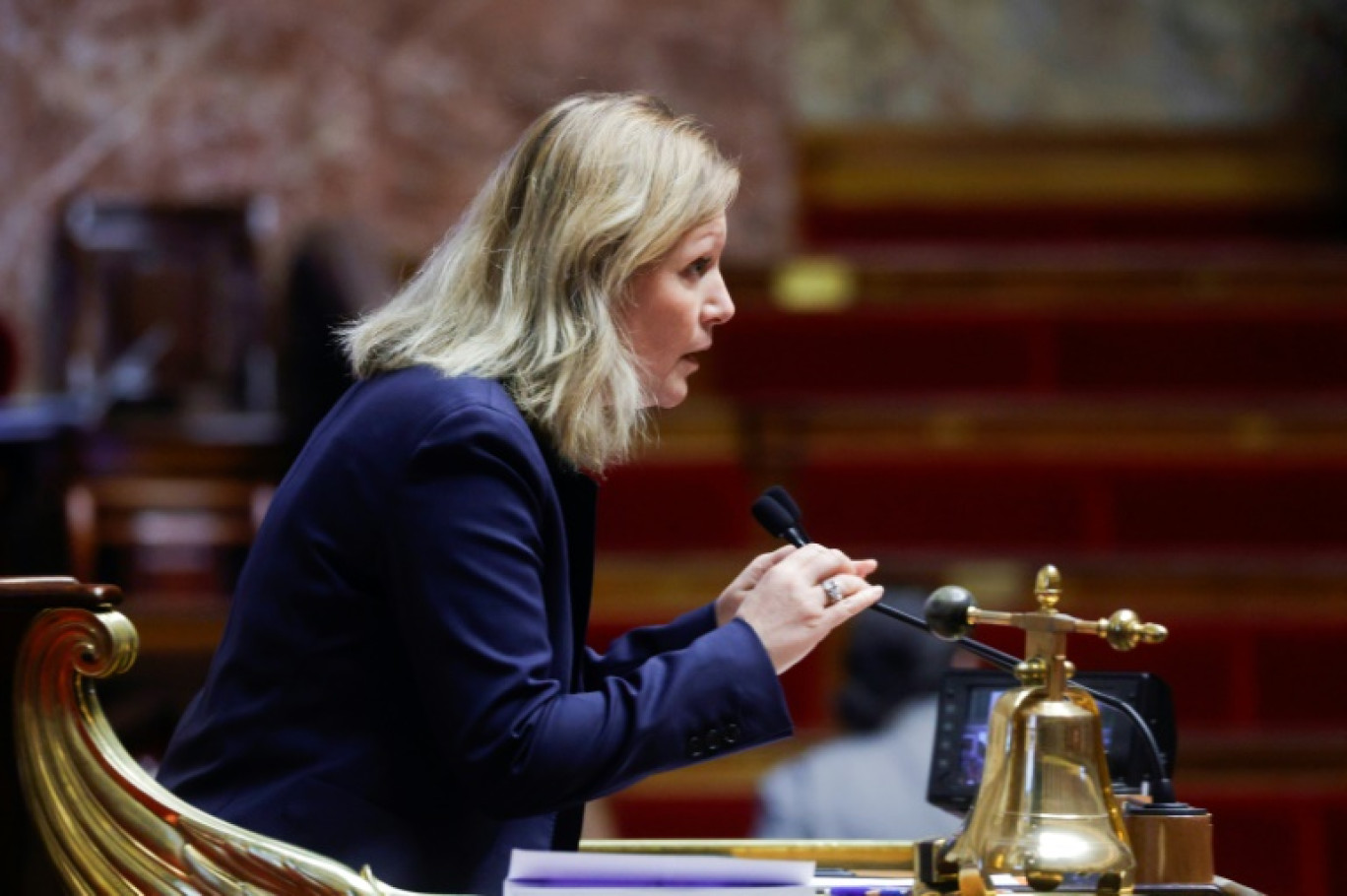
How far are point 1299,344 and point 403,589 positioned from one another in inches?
90.7

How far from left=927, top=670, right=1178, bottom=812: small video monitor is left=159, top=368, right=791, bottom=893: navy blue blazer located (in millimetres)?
201

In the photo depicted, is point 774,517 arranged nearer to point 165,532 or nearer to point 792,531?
point 792,531

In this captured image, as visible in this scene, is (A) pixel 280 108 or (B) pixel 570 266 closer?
(B) pixel 570 266

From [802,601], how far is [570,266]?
0.79 ft

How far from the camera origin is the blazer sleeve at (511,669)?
2.88ft

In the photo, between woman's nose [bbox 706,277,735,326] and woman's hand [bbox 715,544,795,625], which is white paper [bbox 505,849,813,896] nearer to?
woman's hand [bbox 715,544,795,625]

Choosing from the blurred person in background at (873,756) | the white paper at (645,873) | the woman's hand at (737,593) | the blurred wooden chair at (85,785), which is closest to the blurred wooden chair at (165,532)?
the blurred person in background at (873,756)

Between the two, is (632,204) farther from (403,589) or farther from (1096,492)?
(1096,492)

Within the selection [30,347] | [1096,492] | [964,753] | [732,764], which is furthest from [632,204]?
[30,347]

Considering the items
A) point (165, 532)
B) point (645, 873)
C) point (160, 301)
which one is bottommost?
point (645, 873)

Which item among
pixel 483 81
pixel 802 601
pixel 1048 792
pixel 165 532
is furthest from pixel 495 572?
pixel 483 81

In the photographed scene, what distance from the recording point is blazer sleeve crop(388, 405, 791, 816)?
2.88ft

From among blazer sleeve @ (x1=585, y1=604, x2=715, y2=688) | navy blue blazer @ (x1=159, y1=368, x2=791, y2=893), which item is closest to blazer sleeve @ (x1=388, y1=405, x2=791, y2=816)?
navy blue blazer @ (x1=159, y1=368, x2=791, y2=893)

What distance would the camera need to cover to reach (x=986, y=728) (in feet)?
3.49
